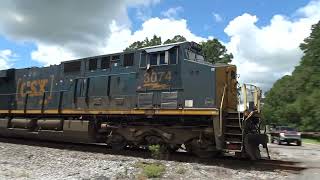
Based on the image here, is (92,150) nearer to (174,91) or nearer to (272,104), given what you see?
(174,91)

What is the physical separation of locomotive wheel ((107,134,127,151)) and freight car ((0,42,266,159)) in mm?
40

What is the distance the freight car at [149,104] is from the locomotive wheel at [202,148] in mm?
33

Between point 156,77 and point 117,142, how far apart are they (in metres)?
3.24

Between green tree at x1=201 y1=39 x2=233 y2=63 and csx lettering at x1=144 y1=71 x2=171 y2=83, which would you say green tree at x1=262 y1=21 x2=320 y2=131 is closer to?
green tree at x1=201 y1=39 x2=233 y2=63

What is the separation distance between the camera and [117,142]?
1659cm

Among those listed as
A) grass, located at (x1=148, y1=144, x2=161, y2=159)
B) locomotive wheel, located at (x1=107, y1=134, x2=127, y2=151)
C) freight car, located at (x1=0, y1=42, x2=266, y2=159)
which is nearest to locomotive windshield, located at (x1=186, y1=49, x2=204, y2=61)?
freight car, located at (x1=0, y1=42, x2=266, y2=159)

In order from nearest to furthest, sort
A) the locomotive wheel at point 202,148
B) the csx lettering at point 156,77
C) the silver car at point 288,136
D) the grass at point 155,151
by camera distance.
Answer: the locomotive wheel at point 202,148 < the grass at point 155,151 < the csx lettering at point 156,77 < the silver car at point 288,136

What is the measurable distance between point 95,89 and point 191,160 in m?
5.62

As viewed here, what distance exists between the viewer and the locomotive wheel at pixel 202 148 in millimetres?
14031

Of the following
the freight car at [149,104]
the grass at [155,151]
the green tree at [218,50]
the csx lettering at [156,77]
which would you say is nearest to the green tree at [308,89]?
the green tree at [218,50]

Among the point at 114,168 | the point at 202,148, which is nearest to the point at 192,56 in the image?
the point at 202,148

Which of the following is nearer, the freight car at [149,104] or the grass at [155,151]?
the freight car at [149,104]

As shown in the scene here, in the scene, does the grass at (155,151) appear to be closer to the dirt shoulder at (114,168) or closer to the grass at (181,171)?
the dirt shoulder at (114,168)

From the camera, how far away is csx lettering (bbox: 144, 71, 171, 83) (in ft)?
49.4
